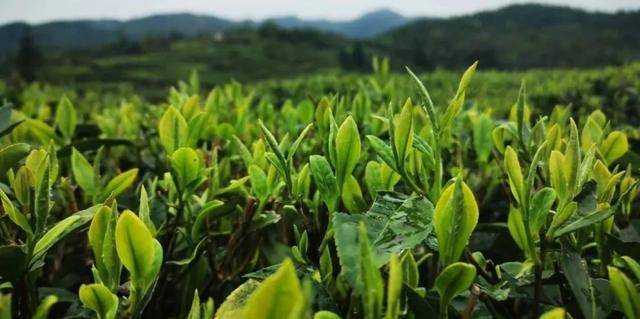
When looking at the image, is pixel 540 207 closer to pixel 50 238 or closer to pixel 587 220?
pixel 587 220

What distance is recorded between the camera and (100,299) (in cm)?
71

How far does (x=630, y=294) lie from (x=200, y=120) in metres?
0.98

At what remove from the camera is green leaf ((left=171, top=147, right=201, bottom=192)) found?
1024 millimetres

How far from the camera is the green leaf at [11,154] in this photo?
3.44 ft

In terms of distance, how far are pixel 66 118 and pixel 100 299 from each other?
Result: 1.08 m

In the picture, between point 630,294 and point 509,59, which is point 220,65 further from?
point 630,294

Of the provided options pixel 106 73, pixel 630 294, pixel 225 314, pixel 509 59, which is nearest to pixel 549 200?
pixel 630 294

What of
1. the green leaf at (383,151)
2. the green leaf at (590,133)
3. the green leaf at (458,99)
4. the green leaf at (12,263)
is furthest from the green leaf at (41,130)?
the green leaf at (590,133)

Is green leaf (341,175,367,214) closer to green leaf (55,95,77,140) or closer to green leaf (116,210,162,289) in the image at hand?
green leaf (116,210,162,289)

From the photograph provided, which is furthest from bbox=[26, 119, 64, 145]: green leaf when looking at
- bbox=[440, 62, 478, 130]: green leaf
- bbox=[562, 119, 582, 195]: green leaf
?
bbox=[562, 119, 582, 195]: green leaf

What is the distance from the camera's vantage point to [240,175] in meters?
1.57

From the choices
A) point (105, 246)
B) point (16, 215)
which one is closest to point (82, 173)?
point (16, 215)

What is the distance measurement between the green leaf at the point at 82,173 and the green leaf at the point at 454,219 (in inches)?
32.5

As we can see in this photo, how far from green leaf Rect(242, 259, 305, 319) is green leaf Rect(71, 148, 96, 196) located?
876 mm
